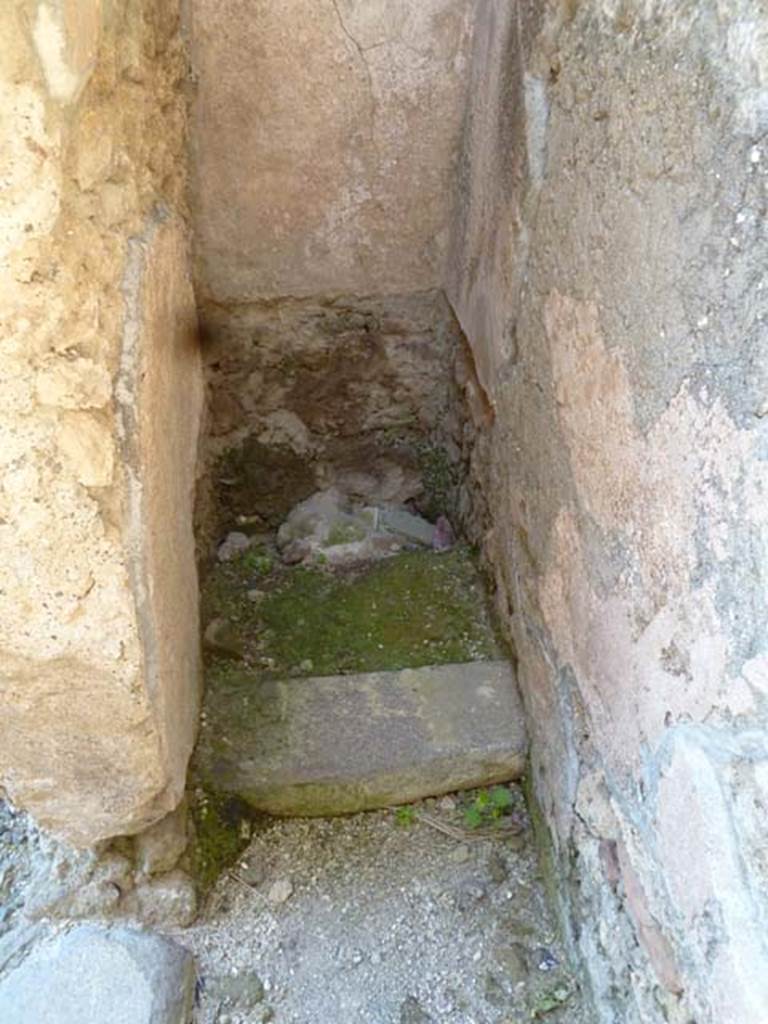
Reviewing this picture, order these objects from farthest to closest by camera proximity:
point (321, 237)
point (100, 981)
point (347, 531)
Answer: point (347, 531)
point (321, 237)
point (100, 981)

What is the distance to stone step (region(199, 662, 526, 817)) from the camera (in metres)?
1.66

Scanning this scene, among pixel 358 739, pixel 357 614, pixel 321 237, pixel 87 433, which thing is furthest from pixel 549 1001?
pixel 321 237

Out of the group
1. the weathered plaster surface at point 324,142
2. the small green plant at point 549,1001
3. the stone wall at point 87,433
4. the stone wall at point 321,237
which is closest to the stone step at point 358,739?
the stone wall at point 87,433

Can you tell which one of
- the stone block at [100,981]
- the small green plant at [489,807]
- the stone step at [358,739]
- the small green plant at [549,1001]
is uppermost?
the stone step at [358,739]

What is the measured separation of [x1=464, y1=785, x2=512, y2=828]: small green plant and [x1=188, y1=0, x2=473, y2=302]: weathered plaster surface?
1093 millimetres

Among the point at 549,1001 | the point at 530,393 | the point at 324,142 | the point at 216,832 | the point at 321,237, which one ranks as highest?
the point at 324,142

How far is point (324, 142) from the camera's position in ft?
6.32

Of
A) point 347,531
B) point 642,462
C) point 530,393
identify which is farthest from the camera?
point 347,531

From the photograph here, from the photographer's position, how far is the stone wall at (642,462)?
2.92 feet

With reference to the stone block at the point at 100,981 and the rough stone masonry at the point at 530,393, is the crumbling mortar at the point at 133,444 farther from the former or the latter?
the stone block at the point at 100,981

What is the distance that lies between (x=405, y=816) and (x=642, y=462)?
2.84 feet

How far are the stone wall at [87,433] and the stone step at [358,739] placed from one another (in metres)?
0.20

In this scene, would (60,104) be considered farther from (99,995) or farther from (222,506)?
(222,506)

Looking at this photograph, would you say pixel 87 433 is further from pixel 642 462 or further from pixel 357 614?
pixel 357 614
